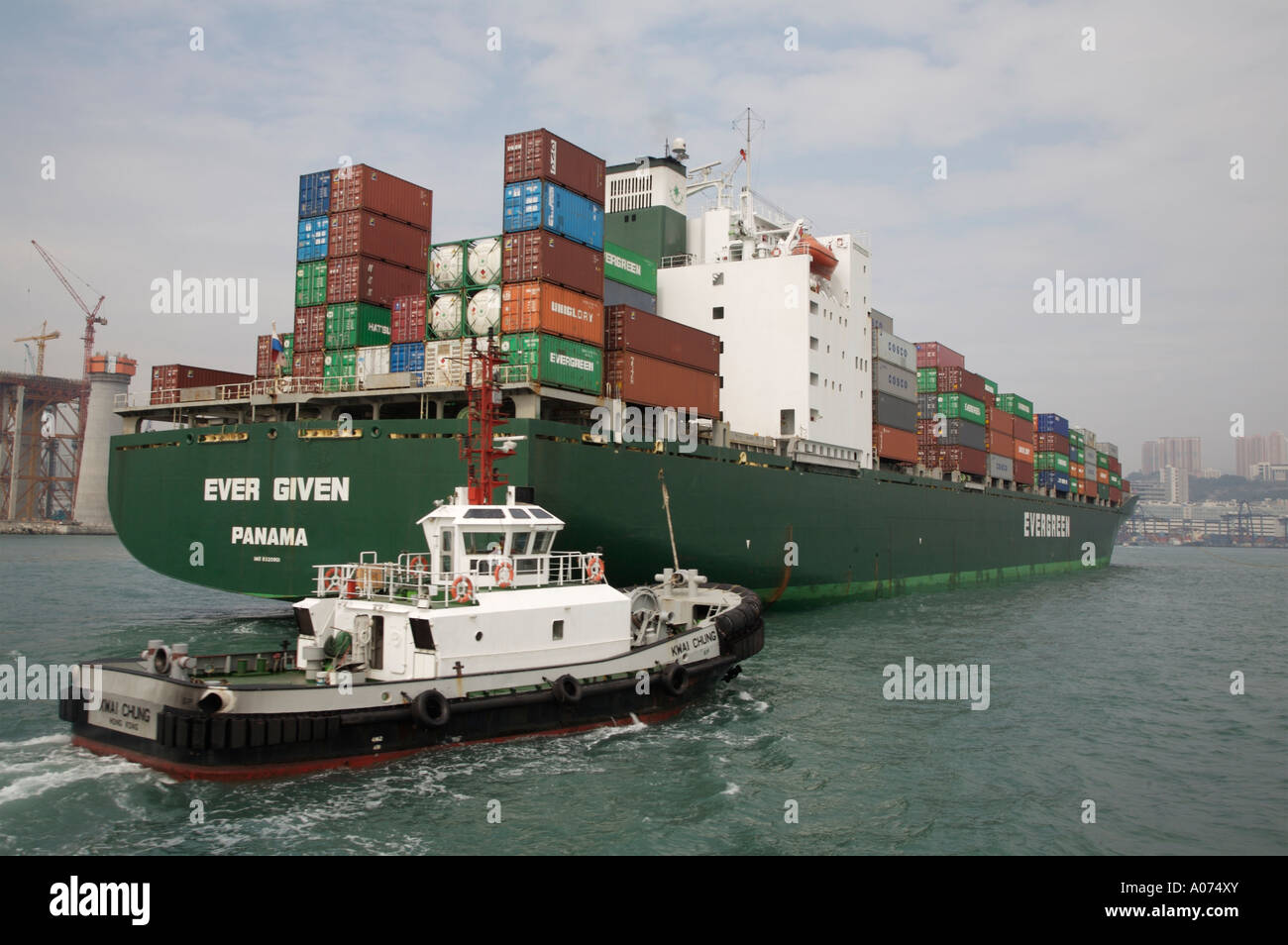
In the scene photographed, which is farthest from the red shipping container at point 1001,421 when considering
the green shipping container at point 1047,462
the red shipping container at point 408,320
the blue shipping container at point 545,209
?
the red shipping container at point 408,320

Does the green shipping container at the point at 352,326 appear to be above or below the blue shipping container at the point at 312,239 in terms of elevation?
below

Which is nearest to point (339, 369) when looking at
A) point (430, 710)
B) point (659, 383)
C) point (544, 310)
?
point (544, 310)

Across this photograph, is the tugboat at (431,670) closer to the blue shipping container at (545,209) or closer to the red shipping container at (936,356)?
the blue shipping container at (545,209)

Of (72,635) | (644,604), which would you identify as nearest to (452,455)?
(644,604)

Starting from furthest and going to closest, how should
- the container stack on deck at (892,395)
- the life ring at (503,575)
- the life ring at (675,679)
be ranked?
1. the container stack on deck at (892,395)
2. the life ring at (675,679)
3. the life ring at (503,575)

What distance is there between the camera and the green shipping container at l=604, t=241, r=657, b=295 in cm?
3086

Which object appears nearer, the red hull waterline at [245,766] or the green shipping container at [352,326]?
the red hull waterline at [245,766]

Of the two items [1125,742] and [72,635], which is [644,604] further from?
[72,635]

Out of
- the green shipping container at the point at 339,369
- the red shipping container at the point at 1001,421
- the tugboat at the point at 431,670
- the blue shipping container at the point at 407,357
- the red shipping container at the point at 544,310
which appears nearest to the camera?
the tugboat at the point at 431,670

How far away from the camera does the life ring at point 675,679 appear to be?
15.0 metres

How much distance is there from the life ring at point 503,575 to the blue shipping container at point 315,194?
1683 cm

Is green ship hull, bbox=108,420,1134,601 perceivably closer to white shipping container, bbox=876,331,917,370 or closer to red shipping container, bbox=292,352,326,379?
red shipping container, bbox=292,352,326,379
